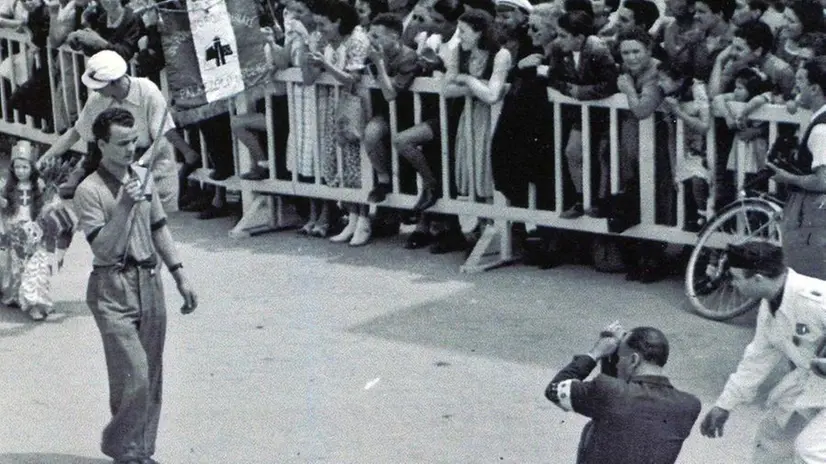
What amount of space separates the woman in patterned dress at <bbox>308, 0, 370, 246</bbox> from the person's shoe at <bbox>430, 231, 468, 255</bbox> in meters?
0.66

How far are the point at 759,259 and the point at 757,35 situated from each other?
4694 millimetres

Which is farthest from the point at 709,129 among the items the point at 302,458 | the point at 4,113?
the point at 4,113

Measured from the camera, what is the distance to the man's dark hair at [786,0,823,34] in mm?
11695

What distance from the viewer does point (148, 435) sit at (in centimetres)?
875

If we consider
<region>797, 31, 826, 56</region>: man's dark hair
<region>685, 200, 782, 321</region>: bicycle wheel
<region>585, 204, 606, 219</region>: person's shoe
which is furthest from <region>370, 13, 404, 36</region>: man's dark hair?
<region>797, 31, 826, 56</region>: man's dark hair

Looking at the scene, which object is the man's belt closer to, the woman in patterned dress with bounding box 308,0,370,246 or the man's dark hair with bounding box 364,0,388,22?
the woman in patterned dress with bounding box 308,0,370,246

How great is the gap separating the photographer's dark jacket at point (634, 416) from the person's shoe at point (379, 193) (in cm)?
675

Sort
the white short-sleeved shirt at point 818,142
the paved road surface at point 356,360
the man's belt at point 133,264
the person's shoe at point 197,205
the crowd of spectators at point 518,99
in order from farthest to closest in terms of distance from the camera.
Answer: the person's shoe at point 197,205 < the crowd of spectators at point 518,99 < the white short-sleeved shirt at point 818,142 < the paved road surface at point 356,360 < the man's belt at point 133,264

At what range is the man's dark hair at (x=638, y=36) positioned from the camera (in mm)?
11728

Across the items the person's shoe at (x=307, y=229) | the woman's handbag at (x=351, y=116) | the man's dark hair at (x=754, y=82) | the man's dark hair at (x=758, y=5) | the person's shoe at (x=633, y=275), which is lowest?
the person's shoe at (x=307, y=229)

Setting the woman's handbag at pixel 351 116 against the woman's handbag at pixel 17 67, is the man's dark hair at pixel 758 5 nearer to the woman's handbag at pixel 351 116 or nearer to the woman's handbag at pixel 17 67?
the woman's handbag at pixel 351 116

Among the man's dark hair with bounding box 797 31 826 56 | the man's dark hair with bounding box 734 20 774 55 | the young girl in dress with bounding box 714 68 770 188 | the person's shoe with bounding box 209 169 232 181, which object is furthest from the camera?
the person's shoe with bounding box 209 169 232 181

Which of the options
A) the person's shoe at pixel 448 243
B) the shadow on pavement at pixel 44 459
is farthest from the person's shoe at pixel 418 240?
the shadow on pavement at pixel 44 459

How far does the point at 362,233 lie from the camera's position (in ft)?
44.6
